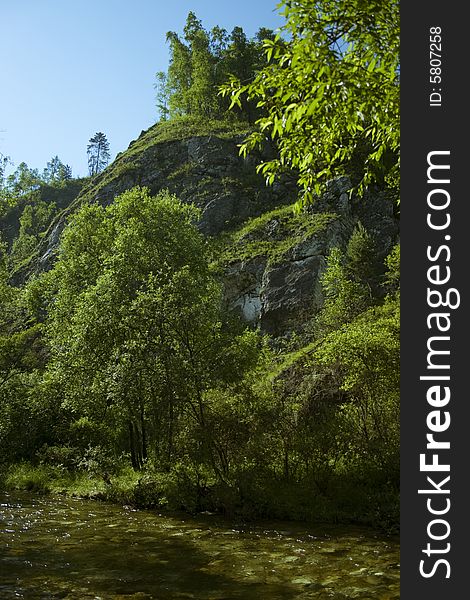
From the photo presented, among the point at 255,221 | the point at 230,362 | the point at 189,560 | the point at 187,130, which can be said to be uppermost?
the point at 187,130

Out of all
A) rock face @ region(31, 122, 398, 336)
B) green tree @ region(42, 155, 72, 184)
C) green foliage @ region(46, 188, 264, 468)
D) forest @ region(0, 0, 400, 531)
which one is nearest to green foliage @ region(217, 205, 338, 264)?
rock face @ region(31, 122, 398, 336)

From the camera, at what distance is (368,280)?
45156 mm

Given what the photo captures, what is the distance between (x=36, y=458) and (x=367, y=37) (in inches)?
1021

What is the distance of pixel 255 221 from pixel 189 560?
158 feet

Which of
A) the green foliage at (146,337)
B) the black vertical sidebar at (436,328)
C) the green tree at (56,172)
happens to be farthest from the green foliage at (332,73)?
the green tree at (56,172)

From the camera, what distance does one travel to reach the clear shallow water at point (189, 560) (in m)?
8.44

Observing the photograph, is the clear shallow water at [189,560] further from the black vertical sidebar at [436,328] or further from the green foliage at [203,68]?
the green foliage at [203,68]

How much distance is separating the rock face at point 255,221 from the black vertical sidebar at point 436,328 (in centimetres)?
3230

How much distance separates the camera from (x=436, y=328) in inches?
141

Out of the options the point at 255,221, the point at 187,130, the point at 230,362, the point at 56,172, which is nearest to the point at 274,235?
the point at 255,221

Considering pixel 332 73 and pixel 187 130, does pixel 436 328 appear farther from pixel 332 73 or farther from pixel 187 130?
pixel 187 130

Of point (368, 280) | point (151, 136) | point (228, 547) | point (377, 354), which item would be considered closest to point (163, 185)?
point (151, 136)

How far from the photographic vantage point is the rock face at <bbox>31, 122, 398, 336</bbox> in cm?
4472

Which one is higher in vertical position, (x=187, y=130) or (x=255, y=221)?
(x=187, y=130)
